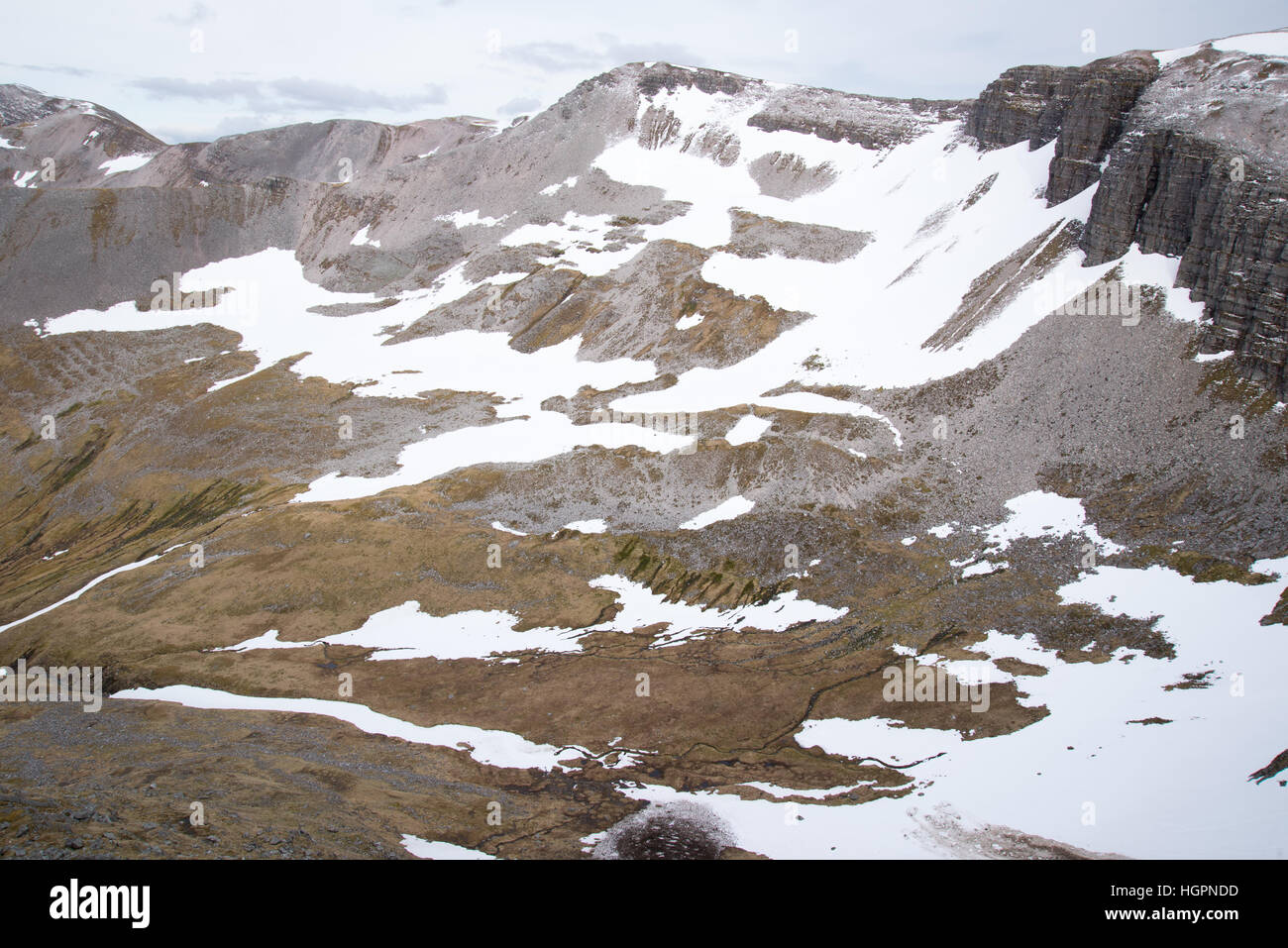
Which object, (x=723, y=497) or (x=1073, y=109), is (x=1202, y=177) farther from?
(x=723, y=497)

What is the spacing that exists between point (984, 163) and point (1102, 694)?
88.6 metres

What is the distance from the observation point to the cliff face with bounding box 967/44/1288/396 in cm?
5928

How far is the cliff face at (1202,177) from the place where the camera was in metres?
59.3

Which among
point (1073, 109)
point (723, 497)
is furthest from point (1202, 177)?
point (723, 497)

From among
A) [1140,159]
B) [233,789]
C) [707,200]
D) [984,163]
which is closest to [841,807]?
[233,789]

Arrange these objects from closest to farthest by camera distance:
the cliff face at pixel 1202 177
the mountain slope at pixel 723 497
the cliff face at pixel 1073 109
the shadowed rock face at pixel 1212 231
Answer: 1. the mountain slope at pixel 723 497
2. the shadowed rock face at pixel 1212 231
3. the cliff face at pixel 1202 177
4. the cliff face at pixel 1073 109

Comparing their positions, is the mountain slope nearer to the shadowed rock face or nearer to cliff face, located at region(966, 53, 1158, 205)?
the shadowed rock face

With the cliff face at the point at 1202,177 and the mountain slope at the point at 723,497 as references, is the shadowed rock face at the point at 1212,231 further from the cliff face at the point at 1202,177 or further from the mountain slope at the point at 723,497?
the mountain slope at the point at 723,497

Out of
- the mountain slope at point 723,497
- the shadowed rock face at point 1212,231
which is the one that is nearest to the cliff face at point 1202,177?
the shadowed rock face at point 1212,231

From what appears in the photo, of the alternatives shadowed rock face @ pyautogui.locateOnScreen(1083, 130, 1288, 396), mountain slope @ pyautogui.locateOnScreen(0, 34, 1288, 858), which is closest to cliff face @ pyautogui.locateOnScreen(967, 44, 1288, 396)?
shadowed rock face @ pyautogui.locateOnScreen(1083, 130, 1288, 396)

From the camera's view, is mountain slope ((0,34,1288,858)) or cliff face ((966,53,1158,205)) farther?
cliff face ((966,53,1158,205))

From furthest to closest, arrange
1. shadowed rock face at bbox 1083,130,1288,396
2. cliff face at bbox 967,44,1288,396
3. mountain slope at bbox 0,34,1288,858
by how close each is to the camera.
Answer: cliff face at bbox 967,44,1288,396, shadowed rock face at bbox 1083,130,1288,396, mountain slope at bbox 0,34,1288,858
